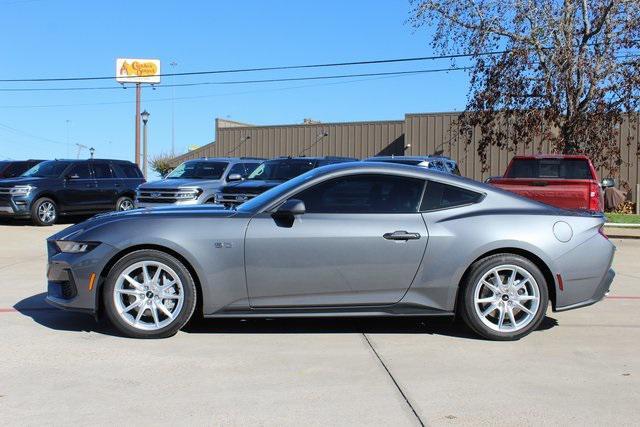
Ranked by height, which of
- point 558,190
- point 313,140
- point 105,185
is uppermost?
point 313,140

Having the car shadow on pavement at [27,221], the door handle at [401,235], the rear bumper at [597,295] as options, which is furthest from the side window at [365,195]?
the car shadow on pavement at [27,221]

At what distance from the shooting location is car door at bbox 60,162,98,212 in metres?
17.9

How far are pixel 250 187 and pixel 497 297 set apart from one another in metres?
7.85

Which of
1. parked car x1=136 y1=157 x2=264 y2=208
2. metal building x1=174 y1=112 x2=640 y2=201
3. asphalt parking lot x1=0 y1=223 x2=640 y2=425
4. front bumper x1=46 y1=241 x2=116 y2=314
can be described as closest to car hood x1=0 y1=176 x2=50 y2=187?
parked car x1=136 y1=157 x2=264 y2=208

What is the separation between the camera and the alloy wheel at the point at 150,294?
5645 millimetres

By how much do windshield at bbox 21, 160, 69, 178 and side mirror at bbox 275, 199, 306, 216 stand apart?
14015 millimetres

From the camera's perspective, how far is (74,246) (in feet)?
18.9

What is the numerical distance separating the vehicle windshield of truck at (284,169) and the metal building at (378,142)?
15.7 m

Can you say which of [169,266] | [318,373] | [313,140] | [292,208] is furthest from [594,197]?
[313,140]

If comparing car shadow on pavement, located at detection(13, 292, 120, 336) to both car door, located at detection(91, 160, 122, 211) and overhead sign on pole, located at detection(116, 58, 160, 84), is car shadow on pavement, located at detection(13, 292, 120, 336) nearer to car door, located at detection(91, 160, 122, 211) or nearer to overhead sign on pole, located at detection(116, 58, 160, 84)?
car door, located at detection(91, 160, 122, 211)

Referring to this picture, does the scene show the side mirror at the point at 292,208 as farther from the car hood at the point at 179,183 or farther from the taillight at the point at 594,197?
the car hood at the point at 179,183

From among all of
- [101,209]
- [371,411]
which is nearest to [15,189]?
[101,209]

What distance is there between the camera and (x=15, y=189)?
1706 cm

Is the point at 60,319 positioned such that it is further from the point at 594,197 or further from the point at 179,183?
the point at 179,183
